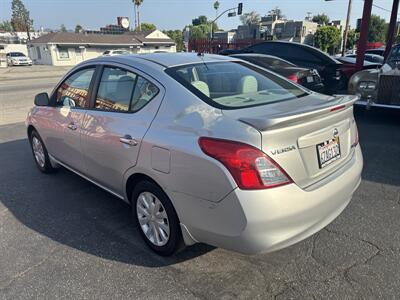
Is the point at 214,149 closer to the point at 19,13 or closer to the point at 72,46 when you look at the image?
the point at 72,46

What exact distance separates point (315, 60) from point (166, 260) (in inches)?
328

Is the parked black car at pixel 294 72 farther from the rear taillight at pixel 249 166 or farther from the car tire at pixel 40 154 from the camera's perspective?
the rear taillight at pixel 249 166

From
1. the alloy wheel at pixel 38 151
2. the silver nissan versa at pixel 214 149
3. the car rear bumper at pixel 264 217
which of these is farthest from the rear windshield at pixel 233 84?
the alloy wheel at pixel 38 151

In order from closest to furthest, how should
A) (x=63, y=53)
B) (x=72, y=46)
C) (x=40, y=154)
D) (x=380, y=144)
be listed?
(x=40, y=154)
(x=380, y=144)
(x=63, y=53)
(x=72, y=46)

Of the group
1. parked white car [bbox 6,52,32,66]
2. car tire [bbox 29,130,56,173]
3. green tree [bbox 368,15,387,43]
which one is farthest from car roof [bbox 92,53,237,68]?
green tree [bbox 368,15,387,43]

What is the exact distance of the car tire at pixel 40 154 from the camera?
4.69 meters

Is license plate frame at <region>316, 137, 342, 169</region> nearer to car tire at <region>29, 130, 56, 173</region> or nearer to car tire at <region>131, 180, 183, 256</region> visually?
car tire at <region>131, 180, 183, 256</region>

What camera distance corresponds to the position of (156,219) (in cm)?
288

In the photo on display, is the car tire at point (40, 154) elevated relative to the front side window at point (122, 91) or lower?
lower

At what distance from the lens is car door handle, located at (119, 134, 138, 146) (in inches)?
111

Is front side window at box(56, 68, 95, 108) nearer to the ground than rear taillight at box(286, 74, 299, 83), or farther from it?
farther from it

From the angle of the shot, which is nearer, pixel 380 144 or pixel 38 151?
pixel 38 151

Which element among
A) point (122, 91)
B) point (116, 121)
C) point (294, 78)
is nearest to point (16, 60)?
point (294, 78)

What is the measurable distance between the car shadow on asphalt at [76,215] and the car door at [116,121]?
41cm
